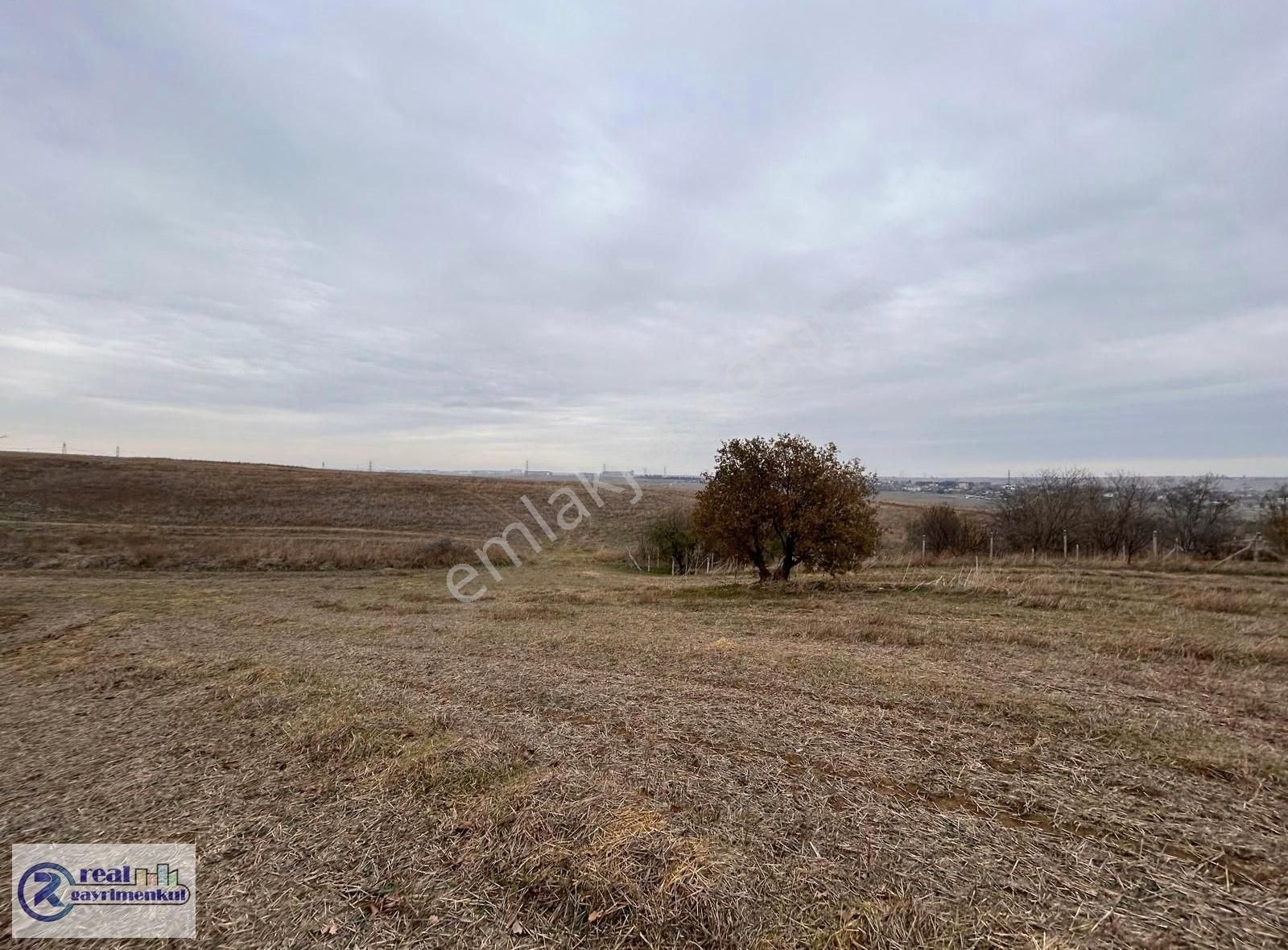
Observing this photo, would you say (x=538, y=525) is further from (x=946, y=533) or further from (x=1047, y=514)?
(x=1047, y=514)

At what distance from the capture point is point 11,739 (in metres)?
5.51

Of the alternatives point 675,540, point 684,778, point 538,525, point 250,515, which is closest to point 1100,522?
point 675,540

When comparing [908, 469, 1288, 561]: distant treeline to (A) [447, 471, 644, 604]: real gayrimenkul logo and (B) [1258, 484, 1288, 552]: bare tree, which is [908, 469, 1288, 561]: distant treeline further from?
(A) [447, 471, 644, 604]: real gayrimenkul logo

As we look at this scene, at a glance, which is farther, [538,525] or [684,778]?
[538,525]

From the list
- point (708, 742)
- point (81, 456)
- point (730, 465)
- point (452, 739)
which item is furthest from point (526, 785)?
point (81, 456)

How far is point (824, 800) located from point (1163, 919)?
176 cm

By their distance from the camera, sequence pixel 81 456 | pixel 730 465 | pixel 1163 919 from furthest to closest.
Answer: pixel 81 456
pixel 730 465
pixel 1163 919

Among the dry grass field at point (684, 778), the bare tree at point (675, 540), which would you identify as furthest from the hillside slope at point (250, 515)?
the dry grass field at point (684, 778)

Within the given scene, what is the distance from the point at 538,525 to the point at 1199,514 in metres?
44.7

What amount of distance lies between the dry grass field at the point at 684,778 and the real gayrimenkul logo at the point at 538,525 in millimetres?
9025

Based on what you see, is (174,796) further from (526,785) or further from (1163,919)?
(1163,919)

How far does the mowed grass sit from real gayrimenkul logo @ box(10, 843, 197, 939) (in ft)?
0.46

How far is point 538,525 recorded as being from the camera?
162ft

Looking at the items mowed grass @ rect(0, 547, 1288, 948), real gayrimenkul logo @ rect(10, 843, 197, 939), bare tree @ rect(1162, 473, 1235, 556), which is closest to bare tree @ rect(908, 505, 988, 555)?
bare tree @ rect(1162, 473, 1235, 556)
